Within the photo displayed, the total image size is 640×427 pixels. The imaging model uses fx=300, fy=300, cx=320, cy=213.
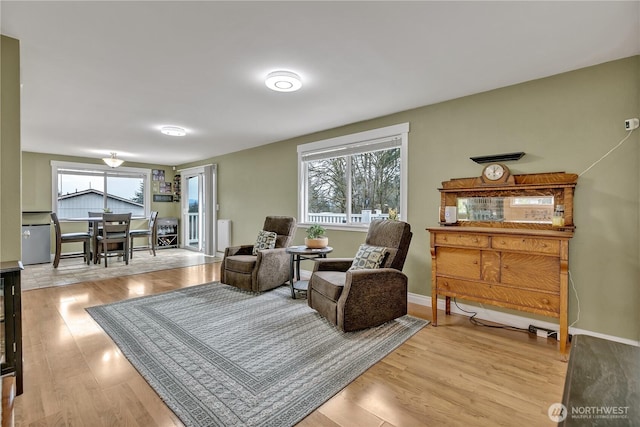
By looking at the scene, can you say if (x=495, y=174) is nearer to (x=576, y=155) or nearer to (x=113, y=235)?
(x=576, y=155)

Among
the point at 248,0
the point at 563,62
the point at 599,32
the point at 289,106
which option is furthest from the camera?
the point at 289,106

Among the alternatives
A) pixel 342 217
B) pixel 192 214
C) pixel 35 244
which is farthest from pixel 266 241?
pixel 35 244

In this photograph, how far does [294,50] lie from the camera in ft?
7.36

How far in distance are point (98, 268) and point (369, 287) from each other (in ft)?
17.0

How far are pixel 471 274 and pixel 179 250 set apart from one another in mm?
7006

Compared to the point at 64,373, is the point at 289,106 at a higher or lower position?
higher

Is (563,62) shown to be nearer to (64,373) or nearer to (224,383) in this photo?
(224,383)

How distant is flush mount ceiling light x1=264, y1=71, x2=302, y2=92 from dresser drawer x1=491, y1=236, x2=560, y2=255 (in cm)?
221

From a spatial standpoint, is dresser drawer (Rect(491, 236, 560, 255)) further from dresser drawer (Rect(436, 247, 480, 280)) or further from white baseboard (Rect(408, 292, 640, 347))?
white baseboard (Rect(408, 292, 640, 347))

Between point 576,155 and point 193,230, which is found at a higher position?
point 576,155

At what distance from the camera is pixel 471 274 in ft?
8.79

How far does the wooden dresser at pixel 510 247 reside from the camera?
231 centimetres

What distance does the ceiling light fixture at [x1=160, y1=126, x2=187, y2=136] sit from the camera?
174 inches

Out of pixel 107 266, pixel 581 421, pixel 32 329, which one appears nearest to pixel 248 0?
pixel 581 421
